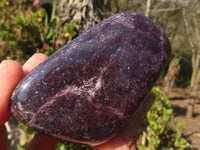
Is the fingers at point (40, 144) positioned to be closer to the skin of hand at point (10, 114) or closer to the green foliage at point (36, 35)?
the skin of hand at point (10, 114)

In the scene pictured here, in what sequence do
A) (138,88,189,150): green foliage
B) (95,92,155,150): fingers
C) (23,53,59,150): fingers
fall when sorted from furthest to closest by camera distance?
(138,88,189,150): green foliage → (23,53,59,150): fingers → (95,92,155,150): fingers

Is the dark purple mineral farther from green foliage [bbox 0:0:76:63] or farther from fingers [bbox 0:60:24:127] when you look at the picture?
green foliage [bbox 0:0:76:63]

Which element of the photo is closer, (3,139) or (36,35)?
(3,139)

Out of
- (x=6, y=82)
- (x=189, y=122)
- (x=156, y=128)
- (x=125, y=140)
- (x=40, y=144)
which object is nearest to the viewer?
(x=6, y=82)

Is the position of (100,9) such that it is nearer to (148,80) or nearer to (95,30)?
(95,30)

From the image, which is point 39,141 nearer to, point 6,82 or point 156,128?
point 6,82

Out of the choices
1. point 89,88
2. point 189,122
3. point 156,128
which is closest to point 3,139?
point 89,88

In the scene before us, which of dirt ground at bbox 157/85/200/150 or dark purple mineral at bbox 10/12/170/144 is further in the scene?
dirt ground at bbox 157/85/200/150

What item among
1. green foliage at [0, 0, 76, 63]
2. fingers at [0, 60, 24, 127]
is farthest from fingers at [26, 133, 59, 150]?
green foliage at [0, 0, 76, 63]
